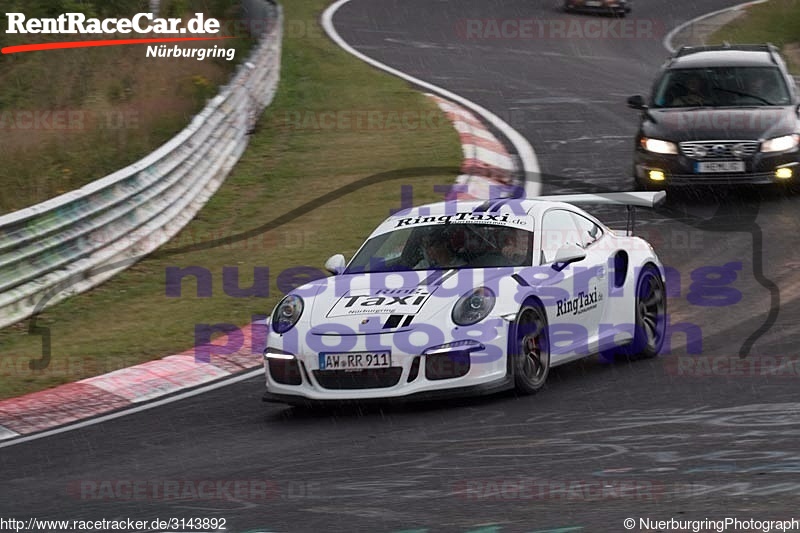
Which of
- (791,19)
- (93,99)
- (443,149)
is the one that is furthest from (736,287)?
(791,19)

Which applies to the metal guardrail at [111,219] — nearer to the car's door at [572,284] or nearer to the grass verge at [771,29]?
the car's door at [572,284]

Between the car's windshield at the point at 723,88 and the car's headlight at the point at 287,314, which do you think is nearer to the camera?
the car's headlight at the point at 287,314

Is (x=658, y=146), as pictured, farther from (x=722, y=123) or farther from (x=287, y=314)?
(x=287, y=314)

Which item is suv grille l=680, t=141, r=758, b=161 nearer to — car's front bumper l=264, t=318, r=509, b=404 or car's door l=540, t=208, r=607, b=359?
car's door l=540, t=208, r=607, b=359

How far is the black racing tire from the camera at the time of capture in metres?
10.00

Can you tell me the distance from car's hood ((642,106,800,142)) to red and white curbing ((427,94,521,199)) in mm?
1857

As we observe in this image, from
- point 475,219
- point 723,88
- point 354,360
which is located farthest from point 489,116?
point 354,360

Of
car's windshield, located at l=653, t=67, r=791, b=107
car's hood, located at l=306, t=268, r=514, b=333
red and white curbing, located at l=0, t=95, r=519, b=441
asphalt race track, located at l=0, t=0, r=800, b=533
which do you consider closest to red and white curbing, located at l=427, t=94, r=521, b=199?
car's windshield, located at l=653, t=67, r=791, b=107

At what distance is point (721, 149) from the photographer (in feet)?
49.6

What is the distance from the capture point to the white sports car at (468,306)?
27.3 ft

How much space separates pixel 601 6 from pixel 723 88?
67.7 feet

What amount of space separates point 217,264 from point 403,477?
7.48 m

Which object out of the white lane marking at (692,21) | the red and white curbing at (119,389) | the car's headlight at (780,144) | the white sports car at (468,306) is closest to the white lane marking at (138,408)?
the red and white curbing at (119,389)

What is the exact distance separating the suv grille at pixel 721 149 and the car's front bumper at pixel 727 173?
7 cm
